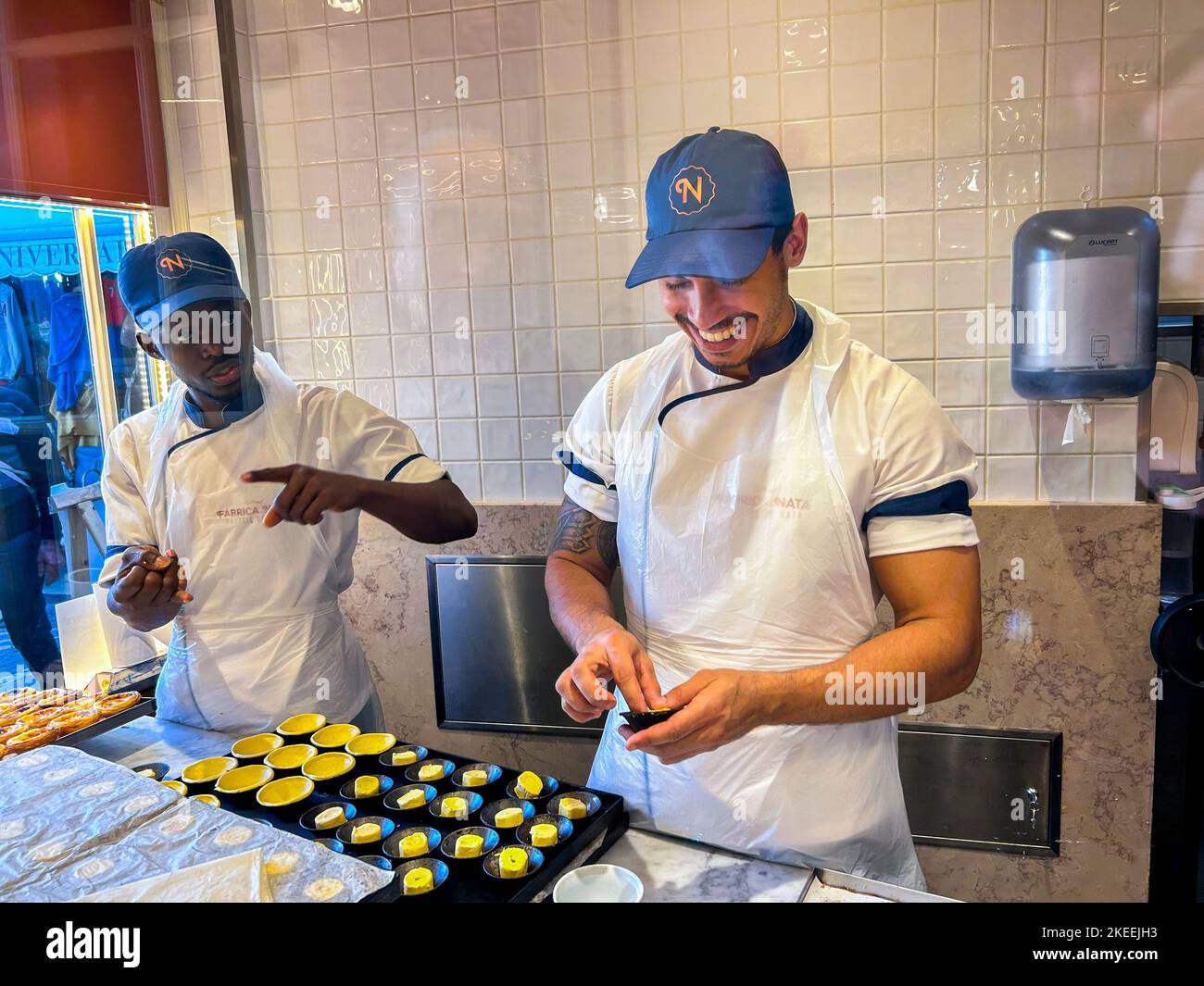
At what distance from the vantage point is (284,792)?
106 centimetres

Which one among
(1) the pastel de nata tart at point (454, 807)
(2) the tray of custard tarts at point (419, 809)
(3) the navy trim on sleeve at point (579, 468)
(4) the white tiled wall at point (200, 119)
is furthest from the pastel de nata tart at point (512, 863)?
(4) the white tiled wall at point (200, 119)

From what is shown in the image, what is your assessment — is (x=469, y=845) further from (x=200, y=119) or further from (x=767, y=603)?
(x=200, y=119)

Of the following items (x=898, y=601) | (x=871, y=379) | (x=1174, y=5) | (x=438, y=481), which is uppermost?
(x=1174, y=5)

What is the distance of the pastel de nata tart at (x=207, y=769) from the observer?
3.59 ft

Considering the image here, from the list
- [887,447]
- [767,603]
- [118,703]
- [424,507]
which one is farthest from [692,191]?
[118,703]

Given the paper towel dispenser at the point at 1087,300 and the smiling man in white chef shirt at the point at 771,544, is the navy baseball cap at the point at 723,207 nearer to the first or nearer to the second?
the smiling man in white chef shirt at the point at 771,544

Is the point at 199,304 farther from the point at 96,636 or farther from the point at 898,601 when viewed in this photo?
the point at 898,601

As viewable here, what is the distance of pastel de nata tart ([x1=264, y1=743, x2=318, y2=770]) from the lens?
113cm

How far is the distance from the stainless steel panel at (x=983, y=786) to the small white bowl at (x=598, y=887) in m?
0.41

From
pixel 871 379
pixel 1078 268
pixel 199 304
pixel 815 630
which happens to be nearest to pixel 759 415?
pixel 871 379

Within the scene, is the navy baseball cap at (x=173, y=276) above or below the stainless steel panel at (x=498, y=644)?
above

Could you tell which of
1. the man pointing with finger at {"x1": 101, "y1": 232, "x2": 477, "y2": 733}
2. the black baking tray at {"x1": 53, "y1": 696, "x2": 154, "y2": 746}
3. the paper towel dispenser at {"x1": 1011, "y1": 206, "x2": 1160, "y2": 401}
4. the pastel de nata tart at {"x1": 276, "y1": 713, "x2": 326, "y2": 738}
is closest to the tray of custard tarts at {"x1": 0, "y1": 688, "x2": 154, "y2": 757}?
the black baking tray at {"x1": 53, "y1": 696, "x2": 154, "y2": 746}

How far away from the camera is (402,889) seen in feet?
2.88
